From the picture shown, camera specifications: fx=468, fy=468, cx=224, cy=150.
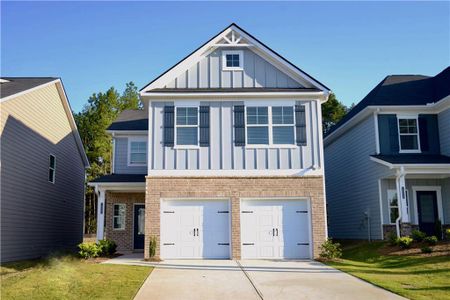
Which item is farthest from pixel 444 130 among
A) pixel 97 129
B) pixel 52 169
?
pixel 97 129

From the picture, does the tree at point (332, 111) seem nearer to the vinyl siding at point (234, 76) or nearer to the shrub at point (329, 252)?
the vinyl siding at point (234, 76)

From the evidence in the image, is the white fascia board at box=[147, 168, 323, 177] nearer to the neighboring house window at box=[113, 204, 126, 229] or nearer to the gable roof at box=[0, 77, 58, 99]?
the neighboring house window at box=[113, 204, 126, 229]

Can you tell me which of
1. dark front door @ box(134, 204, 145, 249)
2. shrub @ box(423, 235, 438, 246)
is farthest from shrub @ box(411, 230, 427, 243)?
dark front door @ box(134, 204, 145, 249)

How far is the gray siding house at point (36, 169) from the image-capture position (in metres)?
16.6

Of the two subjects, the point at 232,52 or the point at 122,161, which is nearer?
the point at 232,52

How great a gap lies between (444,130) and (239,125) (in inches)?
357

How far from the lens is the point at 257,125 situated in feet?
56.3

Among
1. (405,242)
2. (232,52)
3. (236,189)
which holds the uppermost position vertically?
(232,52)

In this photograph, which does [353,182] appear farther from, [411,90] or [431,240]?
[431,240]

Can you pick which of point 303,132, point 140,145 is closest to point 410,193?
point 303,132

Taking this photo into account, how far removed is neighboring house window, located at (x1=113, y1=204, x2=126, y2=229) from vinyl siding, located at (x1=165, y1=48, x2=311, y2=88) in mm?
6549

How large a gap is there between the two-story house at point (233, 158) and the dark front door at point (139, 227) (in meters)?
4.61

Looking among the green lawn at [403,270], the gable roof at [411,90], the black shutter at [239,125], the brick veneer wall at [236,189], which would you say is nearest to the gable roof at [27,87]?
the brick veneer wall at [236,189]

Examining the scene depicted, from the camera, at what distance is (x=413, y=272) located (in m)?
13.0
